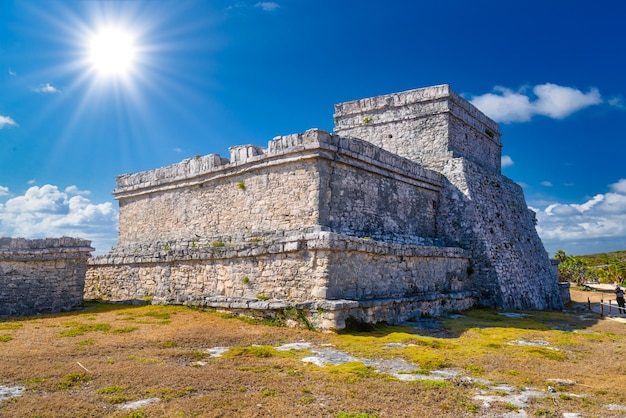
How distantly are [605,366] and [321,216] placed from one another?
7.20m

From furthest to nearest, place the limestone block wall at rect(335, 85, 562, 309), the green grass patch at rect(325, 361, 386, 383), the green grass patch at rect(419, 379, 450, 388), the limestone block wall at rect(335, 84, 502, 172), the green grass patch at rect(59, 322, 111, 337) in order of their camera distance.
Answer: the limestone block wall at rect(335, 84, 502, 172) < the limestone block wall at rect(335, 85, 562, 309) < the green grass patch at rect(59, 322, 111, 337) < the green grass patch at rect(325, 361, 386, 383) < the green grass patch at rect(419, 379, 450, 388)

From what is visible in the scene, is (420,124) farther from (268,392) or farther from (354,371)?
(268,392)

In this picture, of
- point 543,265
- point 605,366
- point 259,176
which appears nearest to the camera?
point 605,366

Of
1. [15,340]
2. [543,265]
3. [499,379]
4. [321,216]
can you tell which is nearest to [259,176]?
[321,216]

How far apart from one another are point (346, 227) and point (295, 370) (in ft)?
21.8

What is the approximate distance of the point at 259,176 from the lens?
14.5 metres

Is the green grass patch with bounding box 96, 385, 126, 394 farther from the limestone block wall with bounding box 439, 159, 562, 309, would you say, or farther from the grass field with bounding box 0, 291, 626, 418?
the limestone block wall with bounding box 439, 159, 562, 309

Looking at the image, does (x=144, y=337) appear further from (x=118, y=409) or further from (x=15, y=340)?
(x=118, y=409)

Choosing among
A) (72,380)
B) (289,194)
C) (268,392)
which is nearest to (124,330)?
(72,380)

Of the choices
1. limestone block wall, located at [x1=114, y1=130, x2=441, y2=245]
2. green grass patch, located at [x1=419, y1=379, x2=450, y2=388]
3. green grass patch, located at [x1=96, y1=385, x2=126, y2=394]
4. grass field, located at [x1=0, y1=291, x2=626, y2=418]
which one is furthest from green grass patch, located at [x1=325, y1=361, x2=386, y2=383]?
limestone block wall, located at [x1=114, y1=130, x2=441, y2=245]

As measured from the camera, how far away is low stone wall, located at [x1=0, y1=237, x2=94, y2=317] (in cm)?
1350

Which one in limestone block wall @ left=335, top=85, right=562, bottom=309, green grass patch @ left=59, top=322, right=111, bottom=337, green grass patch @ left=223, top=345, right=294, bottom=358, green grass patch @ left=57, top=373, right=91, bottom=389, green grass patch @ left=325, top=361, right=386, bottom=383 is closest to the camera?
green grass patch @ left=57, top=373, right=91, bottom=389

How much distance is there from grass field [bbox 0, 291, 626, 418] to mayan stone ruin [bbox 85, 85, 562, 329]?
4.42ft

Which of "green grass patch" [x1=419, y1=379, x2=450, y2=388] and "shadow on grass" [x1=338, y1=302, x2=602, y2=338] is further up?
"shadow on grass" [x1=338, y1=302, x2=602, y2=338]
